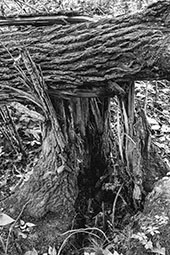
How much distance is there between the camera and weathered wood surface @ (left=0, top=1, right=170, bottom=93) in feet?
5.58

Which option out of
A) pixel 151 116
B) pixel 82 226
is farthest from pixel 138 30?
pixel 151 116

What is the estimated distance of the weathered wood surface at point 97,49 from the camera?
1.70 metres

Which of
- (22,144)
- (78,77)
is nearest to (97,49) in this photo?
(78,77)

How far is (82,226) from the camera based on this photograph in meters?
2.56

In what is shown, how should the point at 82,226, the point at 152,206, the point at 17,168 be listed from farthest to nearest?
the point at 17,168
the point at 82,226
the point at 152,206

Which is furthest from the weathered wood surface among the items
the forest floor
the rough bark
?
the forest floor

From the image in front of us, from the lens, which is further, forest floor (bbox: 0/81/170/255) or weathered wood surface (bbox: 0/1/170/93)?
forest floor (bbox: 0/81/170/255)

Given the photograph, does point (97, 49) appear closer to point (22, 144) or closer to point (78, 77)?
point (78, 77)

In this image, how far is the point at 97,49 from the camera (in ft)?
5.97

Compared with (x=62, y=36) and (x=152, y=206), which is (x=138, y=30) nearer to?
(x=62, y=36)

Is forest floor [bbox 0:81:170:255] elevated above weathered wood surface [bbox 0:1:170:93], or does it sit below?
below

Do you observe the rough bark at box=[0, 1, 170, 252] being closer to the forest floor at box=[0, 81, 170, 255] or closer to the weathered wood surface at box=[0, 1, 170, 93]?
the weathered wood surface at box=[0, 1, 170, 93]

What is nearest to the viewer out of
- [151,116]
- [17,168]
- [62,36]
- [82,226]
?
[62,36]

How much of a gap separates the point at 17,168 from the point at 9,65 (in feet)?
3.98
